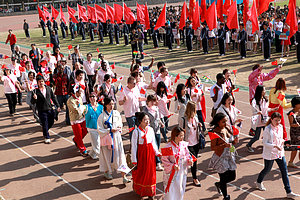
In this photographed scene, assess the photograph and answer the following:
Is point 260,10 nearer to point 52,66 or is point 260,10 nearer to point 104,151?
point 52,66

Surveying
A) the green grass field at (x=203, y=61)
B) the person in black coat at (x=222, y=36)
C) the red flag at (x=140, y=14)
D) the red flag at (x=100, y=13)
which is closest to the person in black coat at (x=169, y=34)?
the green grass field at (x=203, y=61)

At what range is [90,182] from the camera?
28.2 feet

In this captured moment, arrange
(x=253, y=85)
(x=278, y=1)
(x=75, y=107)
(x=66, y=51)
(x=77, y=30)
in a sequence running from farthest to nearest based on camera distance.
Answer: (x=278, y=1) → (x=77, y=30) → (x=66, y=51) → (x=253, y=85) → (x=75, y=107)

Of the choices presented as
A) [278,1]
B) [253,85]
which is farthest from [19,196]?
[278,1]

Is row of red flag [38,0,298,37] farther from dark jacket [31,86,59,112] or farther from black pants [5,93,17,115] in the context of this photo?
dark jacket [31,86,59,112]

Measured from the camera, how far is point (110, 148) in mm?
8289

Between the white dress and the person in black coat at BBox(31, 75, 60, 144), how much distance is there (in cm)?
330

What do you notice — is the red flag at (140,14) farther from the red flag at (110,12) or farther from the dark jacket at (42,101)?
the dark jacket at (42,101)

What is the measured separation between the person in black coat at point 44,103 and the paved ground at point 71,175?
616 mm

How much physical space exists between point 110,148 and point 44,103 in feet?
11.9

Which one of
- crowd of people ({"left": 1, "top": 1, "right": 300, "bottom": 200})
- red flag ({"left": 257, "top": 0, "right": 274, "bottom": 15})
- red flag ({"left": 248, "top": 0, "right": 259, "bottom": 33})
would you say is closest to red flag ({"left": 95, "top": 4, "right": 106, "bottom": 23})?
red flag ({"left": 257, "top": 0, "right": 274, "bottom": 15})

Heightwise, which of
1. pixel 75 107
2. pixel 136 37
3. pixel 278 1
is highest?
pixel 278 1

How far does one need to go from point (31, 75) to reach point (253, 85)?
24.0 ft

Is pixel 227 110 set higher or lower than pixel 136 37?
lower
